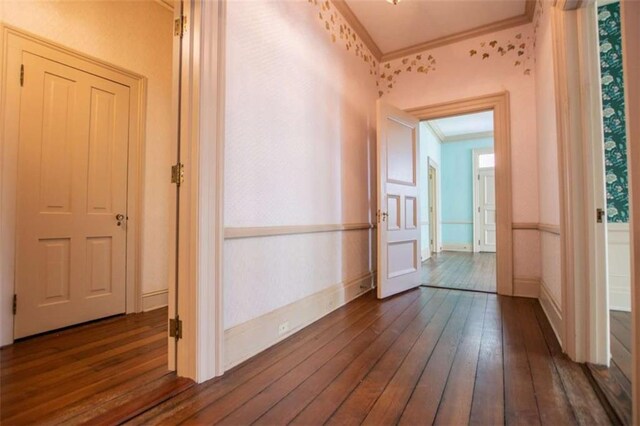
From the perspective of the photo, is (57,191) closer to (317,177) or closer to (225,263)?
(225,263)

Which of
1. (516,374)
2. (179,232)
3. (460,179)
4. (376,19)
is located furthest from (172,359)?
(460,179)

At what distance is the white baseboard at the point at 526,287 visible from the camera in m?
2.91

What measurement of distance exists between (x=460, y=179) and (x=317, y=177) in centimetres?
563

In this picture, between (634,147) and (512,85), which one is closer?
(634,147)

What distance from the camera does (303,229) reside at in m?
2.21

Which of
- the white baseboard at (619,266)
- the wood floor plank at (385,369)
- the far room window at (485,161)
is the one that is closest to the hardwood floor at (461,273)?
the white baseboard at (619,266)

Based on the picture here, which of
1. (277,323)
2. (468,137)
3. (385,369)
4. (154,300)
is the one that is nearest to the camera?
(385,369)

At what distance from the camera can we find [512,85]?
10.1 ft

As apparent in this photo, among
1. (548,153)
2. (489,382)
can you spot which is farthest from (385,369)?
(548,153)

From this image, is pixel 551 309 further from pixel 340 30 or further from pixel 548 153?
pixel 340 30

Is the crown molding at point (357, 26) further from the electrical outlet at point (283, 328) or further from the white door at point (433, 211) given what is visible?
the white door at point (433, 211)

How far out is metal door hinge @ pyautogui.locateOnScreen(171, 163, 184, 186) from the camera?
148 centimetres

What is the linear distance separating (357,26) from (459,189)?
499 centimetres

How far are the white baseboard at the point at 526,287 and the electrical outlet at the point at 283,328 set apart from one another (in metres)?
2.35
